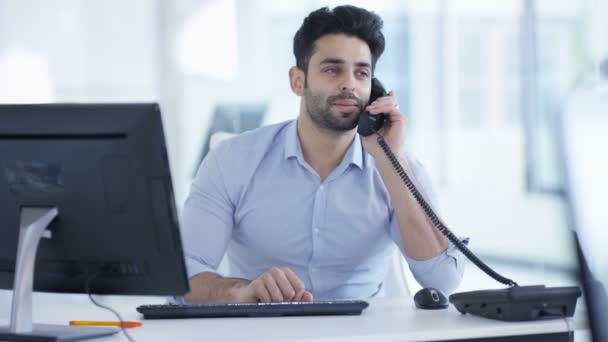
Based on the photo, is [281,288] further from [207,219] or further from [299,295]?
[207,219]

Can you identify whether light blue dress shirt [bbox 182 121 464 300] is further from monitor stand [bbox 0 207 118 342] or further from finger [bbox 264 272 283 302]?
monitor stand [bbox 0 207 118 342]

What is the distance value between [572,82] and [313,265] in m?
3.01

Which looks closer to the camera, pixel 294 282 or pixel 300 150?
pixel 294 282

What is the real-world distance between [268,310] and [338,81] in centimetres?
84

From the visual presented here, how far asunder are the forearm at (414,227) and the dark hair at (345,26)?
1.32ft

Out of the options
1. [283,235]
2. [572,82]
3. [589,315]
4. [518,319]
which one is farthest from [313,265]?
[572,82]

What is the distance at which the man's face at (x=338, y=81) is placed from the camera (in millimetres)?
2324

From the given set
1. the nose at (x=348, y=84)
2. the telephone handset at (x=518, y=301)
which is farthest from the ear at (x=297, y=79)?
the telephone handset at (x=518, y=301)

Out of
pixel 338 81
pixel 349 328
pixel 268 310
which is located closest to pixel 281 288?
pixel 268 310

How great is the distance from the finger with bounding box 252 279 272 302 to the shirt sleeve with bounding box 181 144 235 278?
361 millimetres

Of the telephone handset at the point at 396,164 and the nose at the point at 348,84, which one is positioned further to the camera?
the nose at the point at 348,84

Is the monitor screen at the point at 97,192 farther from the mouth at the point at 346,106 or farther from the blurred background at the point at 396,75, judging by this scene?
the blurred background at the point at 396,75

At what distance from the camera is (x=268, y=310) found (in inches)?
66.6

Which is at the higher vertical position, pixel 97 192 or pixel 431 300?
pixel 97 192
